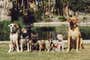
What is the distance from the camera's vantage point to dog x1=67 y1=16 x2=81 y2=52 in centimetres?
1563

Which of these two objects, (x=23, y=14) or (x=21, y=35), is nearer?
(x=21, y=35)

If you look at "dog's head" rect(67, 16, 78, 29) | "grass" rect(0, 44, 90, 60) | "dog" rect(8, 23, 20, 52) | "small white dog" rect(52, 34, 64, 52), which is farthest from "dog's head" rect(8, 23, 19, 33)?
"dog's head" rect(67, 16, 78, 29)

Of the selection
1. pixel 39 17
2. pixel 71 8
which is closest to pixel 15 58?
pixel 39 17

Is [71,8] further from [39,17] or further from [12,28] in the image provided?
[12,28]

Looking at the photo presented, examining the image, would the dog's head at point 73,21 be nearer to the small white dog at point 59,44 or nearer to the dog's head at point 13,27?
the small white dog at point 59,44

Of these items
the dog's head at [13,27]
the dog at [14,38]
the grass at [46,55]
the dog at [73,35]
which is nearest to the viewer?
A: the grass at [46,55]

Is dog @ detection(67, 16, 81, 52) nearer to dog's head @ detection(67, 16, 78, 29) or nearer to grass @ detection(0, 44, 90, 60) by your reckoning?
dog's head @ detection(67, 16, 78, 29)

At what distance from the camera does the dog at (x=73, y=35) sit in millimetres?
15627

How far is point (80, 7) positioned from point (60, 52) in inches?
1282

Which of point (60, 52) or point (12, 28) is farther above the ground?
point (12, 28)

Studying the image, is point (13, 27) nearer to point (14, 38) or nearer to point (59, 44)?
point (14, 38)

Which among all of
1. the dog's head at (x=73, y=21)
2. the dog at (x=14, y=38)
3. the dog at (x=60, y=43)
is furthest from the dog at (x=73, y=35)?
the dog at (x=14, y=38)

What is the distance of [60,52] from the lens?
1548 cm

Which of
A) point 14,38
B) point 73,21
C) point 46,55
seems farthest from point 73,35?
point 14,38
